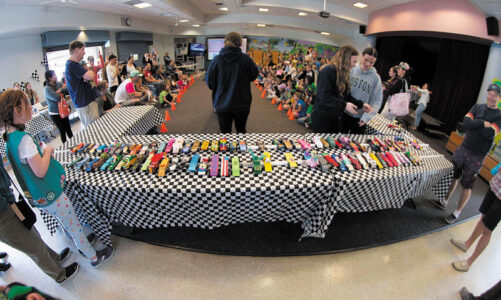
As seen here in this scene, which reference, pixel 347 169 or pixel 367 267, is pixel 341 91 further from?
pixel 367 267

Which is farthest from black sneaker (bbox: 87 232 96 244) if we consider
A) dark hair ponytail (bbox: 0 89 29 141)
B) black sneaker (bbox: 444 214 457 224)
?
black sneaker (bbox: 444 214 457 224)

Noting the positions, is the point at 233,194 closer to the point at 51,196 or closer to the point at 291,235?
the point at 291,235

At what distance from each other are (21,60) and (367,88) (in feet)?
22.3

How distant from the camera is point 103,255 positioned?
222 centimetres

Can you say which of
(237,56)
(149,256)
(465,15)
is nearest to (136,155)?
(149,256)

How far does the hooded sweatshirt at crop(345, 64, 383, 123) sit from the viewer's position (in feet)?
9.43

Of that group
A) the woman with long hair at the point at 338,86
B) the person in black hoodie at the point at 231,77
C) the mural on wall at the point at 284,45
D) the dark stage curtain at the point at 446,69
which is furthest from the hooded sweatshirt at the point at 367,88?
the mural on wall at the point at 284,45

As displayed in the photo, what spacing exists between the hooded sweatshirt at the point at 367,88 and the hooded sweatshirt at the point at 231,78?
1237mm

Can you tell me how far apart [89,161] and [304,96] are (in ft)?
16.5

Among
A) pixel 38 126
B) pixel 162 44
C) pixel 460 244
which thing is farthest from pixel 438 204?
pixel 162 44

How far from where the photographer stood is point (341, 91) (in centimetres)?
276

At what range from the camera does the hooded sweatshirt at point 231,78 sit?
116 inches

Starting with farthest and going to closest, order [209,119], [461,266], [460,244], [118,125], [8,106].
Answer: [209,119]
[118,125]
[460,244]
[461,266]
[8,106]

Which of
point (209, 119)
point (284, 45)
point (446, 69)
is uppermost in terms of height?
point (284, 45)
